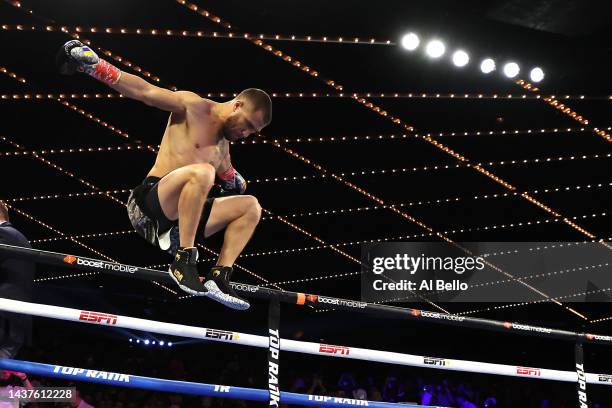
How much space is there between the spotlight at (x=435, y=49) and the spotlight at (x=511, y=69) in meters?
0.68

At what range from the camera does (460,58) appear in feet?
23.5

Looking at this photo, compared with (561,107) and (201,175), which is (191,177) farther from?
(561,107)

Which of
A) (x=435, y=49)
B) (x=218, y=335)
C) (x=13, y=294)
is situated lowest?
(x=218, y=335)

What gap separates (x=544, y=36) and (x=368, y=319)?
431 inches

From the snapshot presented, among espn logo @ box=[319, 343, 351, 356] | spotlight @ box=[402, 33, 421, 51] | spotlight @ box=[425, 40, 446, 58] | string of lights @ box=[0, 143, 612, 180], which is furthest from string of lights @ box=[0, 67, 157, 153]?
espn logo @ box=[319, 343, 351, 356]

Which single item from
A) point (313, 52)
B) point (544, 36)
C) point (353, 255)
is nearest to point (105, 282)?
point (353, 255)

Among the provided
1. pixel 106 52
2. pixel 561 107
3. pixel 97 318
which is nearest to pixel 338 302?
pixel 97 318

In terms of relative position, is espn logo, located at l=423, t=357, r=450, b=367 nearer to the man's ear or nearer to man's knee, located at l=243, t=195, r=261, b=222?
man's knee, located at l=243, t=195, r=261, b=222

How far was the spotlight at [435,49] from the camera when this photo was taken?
22.8 ft

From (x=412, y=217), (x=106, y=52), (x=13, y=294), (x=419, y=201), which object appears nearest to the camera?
(x=13, y=294)

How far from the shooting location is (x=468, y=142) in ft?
28.0

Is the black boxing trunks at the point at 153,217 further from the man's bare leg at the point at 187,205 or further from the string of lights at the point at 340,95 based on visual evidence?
the string of lights at the point at 340,95

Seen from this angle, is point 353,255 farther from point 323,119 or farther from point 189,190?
point 189,190

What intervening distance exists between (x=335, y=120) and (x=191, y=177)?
4384mm
